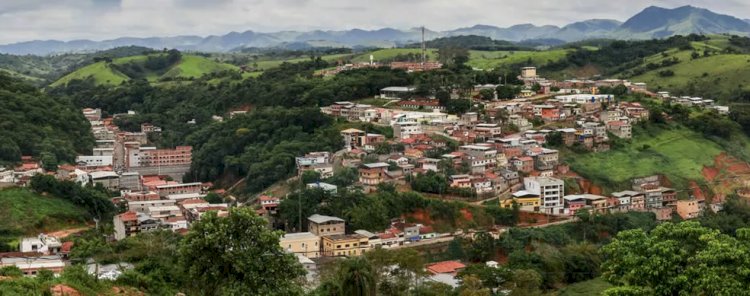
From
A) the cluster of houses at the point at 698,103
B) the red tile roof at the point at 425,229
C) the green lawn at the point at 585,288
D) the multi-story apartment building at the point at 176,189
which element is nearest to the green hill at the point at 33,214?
the multi-story apartment building at the point at 176,189

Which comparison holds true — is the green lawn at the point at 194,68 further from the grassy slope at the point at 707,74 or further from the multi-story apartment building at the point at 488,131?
the multi-story apartment building at the point at 488,131

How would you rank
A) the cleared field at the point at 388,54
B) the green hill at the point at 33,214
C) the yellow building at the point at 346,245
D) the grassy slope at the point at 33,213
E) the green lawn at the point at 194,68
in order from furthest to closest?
the green lawn at the point at 194,68 < the cleared field at the point at 388,54 < the grassy slope at the point at 33,213 < the green hill at the point at 33,214 < the yellow building at the point at 346,245

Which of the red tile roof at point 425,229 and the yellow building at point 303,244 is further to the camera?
the red tile roof at point 425,229

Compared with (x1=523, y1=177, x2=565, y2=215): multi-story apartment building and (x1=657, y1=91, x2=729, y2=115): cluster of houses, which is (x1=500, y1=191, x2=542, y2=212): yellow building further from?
(x1=657, y1=91, x2=729, y2=115): cluster of houses

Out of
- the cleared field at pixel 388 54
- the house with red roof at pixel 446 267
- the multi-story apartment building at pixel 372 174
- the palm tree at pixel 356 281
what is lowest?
the house with red roof at pixel 446 267

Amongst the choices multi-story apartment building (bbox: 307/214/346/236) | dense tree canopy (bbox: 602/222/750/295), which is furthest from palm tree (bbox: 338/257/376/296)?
multi-story apartment building (bbox: 307/214/346/236)

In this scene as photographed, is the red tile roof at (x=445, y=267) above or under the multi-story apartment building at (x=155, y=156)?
under

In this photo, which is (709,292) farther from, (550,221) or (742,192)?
(742,192)

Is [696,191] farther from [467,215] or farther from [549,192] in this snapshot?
[467,215]
